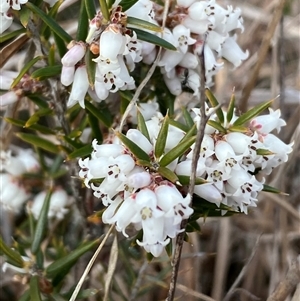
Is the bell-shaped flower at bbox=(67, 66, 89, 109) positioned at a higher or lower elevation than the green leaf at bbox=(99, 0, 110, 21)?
lower

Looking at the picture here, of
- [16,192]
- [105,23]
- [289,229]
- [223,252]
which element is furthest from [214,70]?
[289,229]

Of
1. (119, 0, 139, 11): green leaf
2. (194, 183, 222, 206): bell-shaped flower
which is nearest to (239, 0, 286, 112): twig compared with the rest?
(119, 0, 139, 11): green leaf

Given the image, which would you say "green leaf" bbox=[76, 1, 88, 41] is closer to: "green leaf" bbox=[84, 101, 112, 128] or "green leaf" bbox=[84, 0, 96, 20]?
"green leaf" bbox=[84, 0, 96, 20]

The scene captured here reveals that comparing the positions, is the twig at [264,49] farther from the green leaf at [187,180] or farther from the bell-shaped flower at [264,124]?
the green leaf at [187,180]

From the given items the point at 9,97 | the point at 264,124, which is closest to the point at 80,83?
the point at 9,97

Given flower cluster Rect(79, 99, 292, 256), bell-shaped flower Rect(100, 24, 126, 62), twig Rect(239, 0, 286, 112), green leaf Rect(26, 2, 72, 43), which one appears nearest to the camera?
flower cluster Rect(79, 99, 292, 256)

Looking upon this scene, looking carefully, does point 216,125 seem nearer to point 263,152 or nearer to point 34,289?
point 263,152

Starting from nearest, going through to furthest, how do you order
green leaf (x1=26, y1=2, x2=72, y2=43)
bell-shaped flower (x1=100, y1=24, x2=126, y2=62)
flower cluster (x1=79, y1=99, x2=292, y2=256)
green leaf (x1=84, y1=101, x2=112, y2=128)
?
flower cluster (x1=79, y1=99, x2=292, y2=256), bell-shaped flower (x1=100, y1=24, x2=126, y2=62), green leaf (x1=26, y1=2, x2=72, y2=43), green leaf (x1=84, y1=101, x2=112, y2=128)
